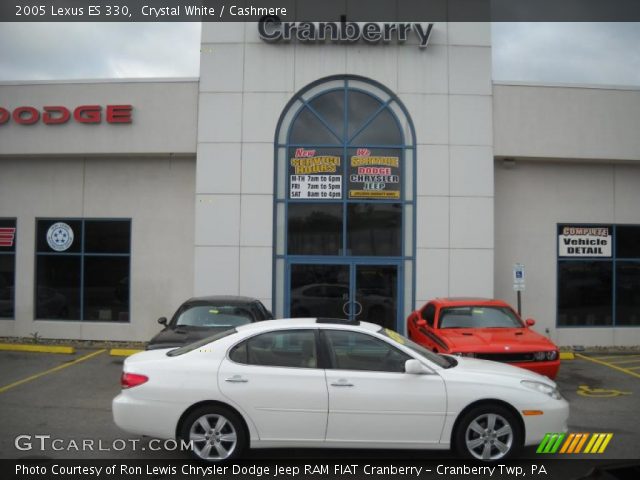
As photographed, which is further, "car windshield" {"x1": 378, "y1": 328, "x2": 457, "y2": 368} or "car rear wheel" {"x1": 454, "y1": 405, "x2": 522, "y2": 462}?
"car windshield" {"x1": 378, "y1": 328, "x2": 457, "y2": 368}

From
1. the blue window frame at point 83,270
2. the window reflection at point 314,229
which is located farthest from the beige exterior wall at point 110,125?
the window reflection at point 314,229

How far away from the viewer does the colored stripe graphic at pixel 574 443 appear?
5.92 m

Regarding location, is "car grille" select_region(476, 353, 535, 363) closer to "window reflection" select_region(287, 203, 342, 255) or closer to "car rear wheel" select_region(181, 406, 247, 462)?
"car rear wheel" select_region(181, 406, 247, 462)

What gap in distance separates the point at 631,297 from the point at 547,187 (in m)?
3.61

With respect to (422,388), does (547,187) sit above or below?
above

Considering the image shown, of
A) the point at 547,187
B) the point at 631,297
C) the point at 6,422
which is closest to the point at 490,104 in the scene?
the point at 547,187

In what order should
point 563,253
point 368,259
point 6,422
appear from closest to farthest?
point 6,422, point 368,259, point 563,253

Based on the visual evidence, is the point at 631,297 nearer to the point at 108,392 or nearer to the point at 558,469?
the point at 558,469

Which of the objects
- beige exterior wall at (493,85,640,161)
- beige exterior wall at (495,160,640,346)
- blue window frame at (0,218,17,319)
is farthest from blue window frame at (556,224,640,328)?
blue window frame at (0,218,17,319)

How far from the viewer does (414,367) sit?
5.58 meters

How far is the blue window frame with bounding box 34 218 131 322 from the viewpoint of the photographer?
14.7 metres

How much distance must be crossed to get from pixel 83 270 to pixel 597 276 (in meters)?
13.3

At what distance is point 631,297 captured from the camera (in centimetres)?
1481

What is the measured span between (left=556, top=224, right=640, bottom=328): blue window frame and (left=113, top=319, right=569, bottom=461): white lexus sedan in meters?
9.70
